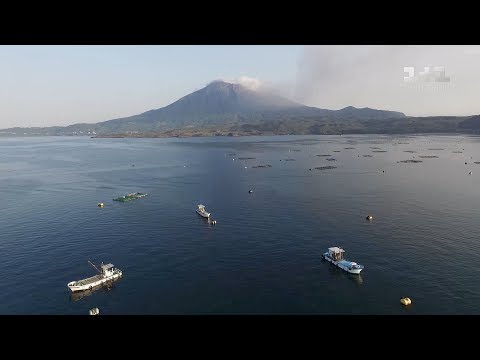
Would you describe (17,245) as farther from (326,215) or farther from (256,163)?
(256,163)

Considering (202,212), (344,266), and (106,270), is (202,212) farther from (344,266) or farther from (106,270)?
(344,266)

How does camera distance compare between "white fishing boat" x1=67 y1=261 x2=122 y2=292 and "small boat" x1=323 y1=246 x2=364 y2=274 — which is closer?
"white fishing boat" x1=67 y1=261 x2=122 y2=292

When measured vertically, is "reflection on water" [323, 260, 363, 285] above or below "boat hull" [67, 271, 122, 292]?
below

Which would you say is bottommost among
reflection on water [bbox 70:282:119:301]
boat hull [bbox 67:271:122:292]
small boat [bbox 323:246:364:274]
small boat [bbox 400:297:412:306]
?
reflection on water [bbox 70:282:119:301]

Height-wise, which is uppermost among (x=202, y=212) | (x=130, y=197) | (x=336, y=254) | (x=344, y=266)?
→ (x=336, y=254)

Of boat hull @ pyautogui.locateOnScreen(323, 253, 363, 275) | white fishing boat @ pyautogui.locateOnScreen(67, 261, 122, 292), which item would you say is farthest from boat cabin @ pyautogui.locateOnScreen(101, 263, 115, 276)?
boat hull @ pyautogui.locateOnScreen(323, 253, 363, 275)

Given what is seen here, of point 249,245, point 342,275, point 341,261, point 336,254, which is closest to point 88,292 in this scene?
point 249,245

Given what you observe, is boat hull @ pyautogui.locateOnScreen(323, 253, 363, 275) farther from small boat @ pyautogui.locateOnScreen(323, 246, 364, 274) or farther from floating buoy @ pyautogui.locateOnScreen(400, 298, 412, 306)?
floating buoy @ pyautogui.locateOnScreen(400, 298, 412, 306)

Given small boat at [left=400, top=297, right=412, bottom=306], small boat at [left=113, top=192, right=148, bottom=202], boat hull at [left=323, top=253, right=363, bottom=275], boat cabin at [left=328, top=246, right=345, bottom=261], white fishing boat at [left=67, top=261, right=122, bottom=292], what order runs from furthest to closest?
1. small boat at [left=113, top=192, right=148, bottom=202]
2. boat cabin at [left=328, top=246, right=345, bottom=261]
3. boat hull at [left=323, top=253, right=363, bottom=275]
4. white fishing boat at [left=67, top=261, right=122, bottom=292]
5. small boat at [left=400, top=297, right=412, bottom=306]
